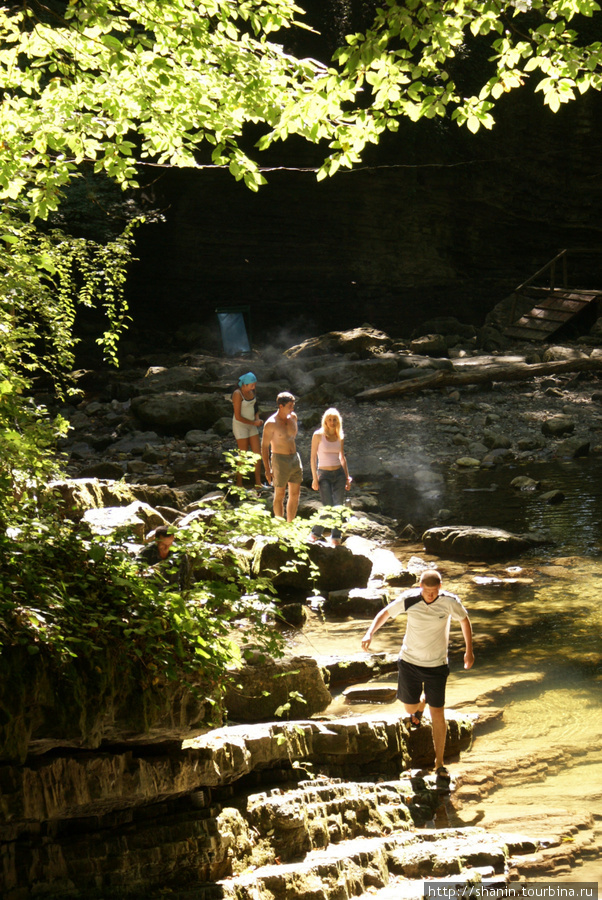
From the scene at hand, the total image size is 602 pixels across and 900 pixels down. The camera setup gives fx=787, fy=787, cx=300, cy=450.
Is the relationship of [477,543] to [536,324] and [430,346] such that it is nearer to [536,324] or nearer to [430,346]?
[430,346]

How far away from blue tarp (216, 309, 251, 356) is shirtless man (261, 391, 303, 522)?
54.3 feet

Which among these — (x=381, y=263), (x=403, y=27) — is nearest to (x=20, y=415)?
(x=403, y=27)

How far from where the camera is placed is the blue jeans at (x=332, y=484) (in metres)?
9.48

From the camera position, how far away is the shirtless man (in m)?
9.31

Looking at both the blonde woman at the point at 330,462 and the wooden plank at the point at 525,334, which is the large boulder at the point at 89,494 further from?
the wooden plank at the point at 525,334

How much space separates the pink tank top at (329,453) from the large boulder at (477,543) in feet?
7.61

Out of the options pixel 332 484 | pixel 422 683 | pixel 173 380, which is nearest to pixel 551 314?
pixel 173 380

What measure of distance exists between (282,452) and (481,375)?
11.1m

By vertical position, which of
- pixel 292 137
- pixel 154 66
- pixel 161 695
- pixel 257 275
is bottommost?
pixel 161 695

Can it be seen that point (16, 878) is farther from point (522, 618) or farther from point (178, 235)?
point (178, 235)

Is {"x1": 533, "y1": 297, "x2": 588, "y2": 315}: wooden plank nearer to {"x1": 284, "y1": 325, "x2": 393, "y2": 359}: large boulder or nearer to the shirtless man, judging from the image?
{"x1": 284, "y1": 325, "x2": 393, "y2": 359}: large boulder

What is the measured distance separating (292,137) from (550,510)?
55.2 feet

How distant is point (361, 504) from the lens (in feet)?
41.7

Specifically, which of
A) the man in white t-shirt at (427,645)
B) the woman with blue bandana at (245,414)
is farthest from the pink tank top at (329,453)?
the man in white t-shirt at (427,645)
